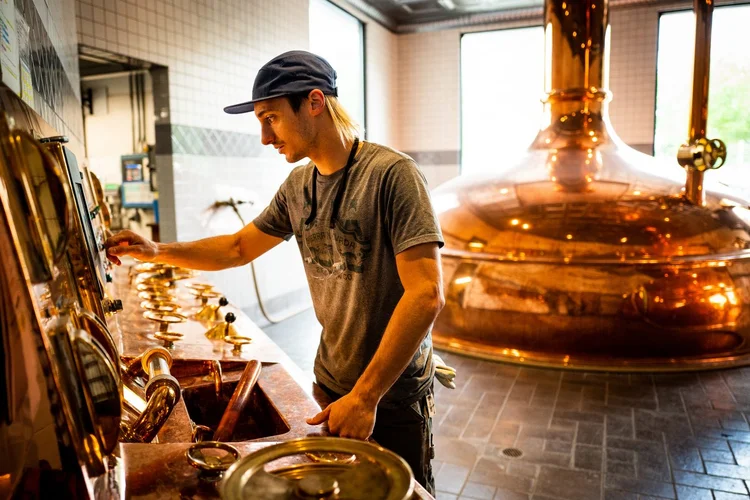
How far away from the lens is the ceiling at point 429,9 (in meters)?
10.4

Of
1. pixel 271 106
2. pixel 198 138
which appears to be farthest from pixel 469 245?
pixel 271 106

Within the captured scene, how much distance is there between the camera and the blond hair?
187cm

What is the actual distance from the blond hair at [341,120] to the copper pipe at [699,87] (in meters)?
4.50

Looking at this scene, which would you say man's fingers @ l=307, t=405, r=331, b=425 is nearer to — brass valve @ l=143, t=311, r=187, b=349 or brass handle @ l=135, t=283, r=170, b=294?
brass valve @ l=143, t=311, r=187, b=349

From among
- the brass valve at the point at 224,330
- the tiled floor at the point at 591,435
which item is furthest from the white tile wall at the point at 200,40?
the brass valve at the point at 224,330

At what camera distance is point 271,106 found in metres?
1.77

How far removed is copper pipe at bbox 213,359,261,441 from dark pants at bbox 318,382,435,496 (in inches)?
12.2

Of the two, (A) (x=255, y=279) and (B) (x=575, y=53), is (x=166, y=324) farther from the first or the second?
(B) (x=575, y=53)

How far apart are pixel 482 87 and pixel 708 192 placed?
6498mm

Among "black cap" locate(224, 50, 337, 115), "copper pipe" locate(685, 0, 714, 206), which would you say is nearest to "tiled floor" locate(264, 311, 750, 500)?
"copper pipe" locate(685, 0, 714, 206)

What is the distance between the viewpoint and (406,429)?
1.94 m

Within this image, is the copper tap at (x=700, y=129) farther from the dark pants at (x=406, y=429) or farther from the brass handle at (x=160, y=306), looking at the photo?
the brass handle at (x=160, y=306)

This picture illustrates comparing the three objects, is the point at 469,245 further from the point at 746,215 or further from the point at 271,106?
the point at 271,106

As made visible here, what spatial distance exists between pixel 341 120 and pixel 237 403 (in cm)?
91
